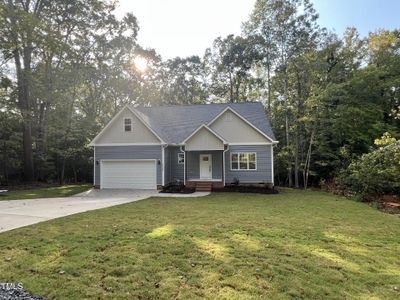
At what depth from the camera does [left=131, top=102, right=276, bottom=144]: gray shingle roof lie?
2055 centimetres

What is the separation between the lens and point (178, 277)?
444 centimetres

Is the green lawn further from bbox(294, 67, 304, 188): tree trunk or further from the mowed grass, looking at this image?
bbox(294, 67, 304, 188): tree trunk

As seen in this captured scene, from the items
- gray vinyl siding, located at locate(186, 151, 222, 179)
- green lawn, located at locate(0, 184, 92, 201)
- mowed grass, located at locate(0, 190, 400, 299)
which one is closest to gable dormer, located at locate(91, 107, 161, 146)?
gray vinyl siding, located at locate(186, 151, 222, 179)

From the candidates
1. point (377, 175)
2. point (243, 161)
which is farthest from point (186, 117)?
point (377, 175)

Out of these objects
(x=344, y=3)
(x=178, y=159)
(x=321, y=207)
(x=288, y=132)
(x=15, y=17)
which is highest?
(x=15, y=17)

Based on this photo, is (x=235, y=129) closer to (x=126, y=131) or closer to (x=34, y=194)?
(x=126, y=131)

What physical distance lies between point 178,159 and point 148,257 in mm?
15253

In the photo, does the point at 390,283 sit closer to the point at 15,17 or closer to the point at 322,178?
the point at 322,178

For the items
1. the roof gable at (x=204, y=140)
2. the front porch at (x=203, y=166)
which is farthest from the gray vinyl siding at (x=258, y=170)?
the roof gable at (x=204, y=140)

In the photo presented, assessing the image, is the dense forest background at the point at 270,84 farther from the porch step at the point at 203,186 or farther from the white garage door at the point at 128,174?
the porch step at the point at 203,186

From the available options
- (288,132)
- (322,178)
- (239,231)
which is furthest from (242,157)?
(239,231)

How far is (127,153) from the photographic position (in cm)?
1912

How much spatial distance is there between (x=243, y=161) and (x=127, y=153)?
7490 millimetres

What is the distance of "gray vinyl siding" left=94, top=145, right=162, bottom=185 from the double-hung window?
15.8 ft
